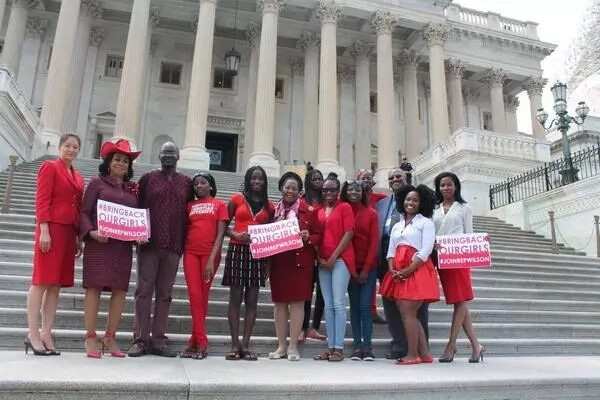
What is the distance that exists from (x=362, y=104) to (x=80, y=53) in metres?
14.0

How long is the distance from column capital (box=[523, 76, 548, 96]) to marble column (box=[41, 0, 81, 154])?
24754 mm

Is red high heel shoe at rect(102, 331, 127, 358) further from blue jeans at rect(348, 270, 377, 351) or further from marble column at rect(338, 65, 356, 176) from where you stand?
marble column at rect(338, 65, 356, 176)

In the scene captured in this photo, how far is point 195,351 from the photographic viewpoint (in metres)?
4.62

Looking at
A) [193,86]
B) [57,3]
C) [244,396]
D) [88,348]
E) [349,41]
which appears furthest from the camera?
[349,41]

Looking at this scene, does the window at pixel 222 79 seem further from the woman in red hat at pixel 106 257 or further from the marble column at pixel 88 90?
the woman in red hat at pixel 106 257

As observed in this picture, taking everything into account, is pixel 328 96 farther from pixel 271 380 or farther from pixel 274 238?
pixel 271 380

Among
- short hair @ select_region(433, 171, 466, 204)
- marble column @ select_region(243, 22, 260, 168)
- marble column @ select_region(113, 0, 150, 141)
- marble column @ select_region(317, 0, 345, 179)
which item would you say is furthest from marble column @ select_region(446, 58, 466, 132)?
short hair @ select_region(433, 171, 466, 204)

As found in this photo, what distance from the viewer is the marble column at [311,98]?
926 inches

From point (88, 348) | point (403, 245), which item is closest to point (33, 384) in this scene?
point (88, 348)

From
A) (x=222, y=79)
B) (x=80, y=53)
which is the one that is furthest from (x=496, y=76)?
(x=80, y=53)

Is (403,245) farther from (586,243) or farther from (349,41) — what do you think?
(349,41)

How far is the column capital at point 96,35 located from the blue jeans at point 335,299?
24.0 metres

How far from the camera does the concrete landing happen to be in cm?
306

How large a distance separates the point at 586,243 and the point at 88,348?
13256mm
